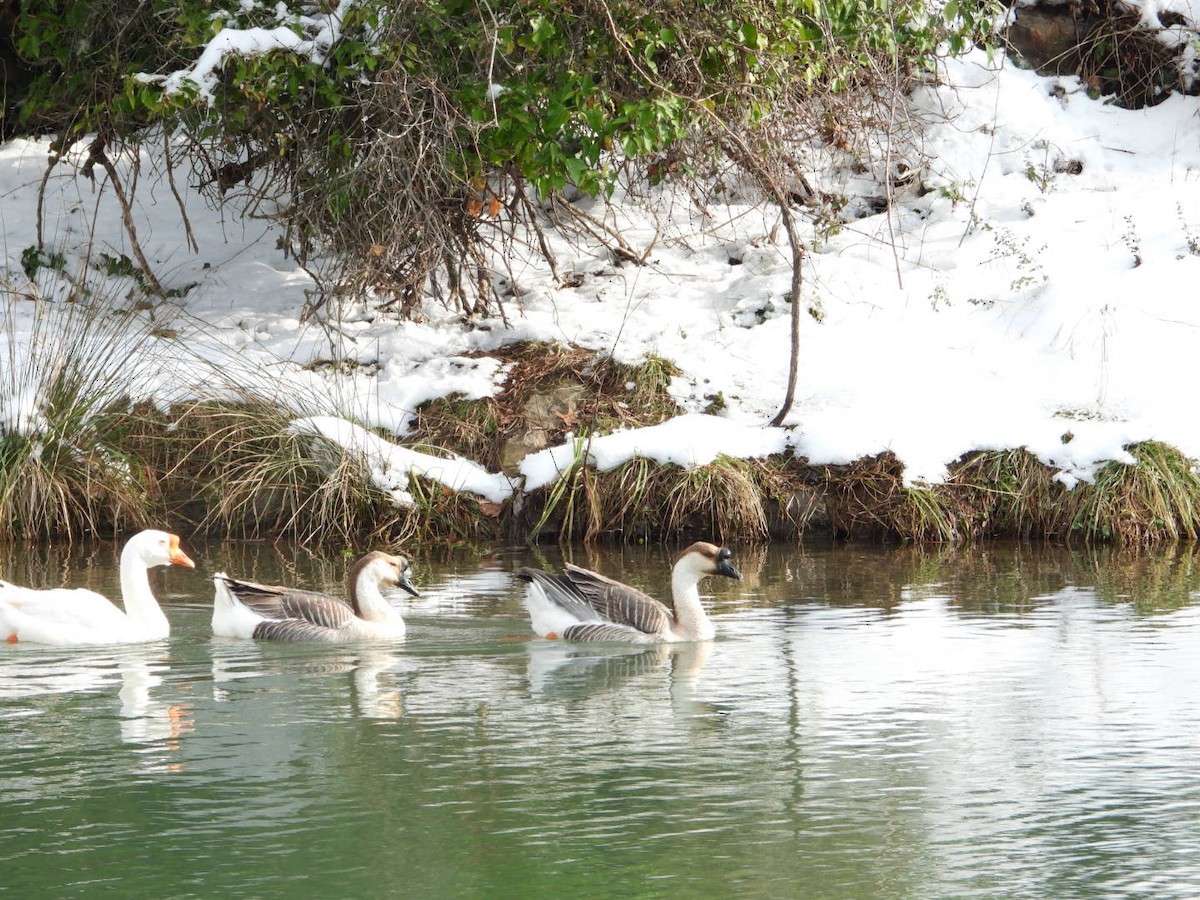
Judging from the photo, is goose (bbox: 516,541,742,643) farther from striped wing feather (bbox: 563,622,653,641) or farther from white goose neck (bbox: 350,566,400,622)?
white goose neck (bbox: 350,566,400,622)

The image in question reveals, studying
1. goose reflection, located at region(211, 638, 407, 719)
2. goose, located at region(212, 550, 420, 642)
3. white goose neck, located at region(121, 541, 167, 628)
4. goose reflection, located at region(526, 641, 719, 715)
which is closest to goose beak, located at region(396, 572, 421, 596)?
goose, located at region(212, 550, 420, 642)

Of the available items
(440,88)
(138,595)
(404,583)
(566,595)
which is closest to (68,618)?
(138,595)

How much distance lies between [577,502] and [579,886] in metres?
7.59

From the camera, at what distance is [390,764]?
19.3 ft

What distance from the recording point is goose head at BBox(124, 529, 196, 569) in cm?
868

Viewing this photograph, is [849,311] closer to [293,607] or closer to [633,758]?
[293,607]

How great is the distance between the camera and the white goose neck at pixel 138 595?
8.29 meters

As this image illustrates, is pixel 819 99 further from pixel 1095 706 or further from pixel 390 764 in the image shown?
pixel 390 764

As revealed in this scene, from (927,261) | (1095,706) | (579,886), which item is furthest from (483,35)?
(579,886)

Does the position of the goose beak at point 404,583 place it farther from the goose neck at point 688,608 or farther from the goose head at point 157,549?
the goose neck at point 688,608

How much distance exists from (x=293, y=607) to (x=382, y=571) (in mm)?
600

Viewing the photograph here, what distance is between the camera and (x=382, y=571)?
8.79m

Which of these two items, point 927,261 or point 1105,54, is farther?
point 1105,54

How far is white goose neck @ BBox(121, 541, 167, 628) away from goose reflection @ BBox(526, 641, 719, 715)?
1.96 m
